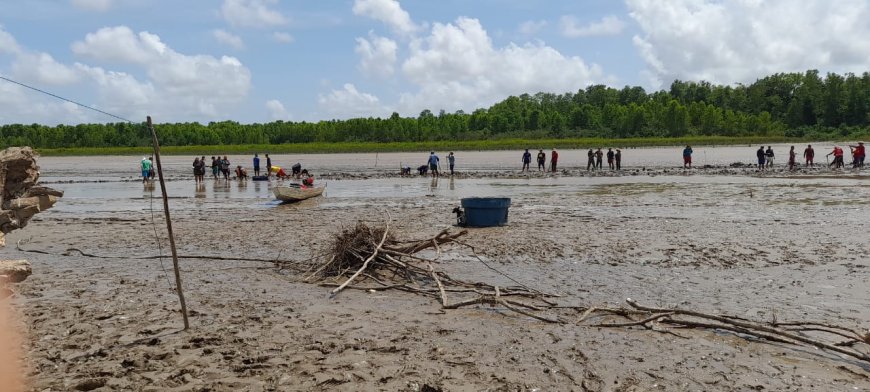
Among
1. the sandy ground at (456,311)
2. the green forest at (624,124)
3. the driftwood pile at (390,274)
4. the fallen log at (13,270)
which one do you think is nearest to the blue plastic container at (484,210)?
the sandy ground at (456,311)

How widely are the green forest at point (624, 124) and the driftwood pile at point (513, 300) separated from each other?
109 meters

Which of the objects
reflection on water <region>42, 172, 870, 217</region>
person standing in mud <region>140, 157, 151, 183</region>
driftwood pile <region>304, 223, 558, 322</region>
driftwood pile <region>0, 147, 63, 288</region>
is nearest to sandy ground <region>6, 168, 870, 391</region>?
driftwood pile <region>304, 223, 558, 322</region>

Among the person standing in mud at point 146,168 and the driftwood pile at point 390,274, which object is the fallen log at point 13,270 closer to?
the driftwood pile at point 390,274

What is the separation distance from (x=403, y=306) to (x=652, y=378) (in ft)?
12.7

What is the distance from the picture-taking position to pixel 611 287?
33.9 feet

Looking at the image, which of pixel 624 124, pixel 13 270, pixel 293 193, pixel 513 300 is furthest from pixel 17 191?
pixel 624 124

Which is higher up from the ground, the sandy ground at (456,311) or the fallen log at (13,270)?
the fallen log at (13,270)

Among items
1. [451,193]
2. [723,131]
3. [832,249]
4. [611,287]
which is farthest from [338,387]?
[723,131]

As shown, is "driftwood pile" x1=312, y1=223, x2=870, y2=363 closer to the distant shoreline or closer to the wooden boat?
the wooden boat

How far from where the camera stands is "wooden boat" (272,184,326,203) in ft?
80.8

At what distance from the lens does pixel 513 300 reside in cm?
925

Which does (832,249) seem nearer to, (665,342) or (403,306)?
(665,342)

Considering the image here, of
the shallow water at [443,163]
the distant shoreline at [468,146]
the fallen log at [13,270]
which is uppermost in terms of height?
the distant shoreline at [468,146]

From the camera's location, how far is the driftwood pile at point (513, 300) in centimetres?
732
